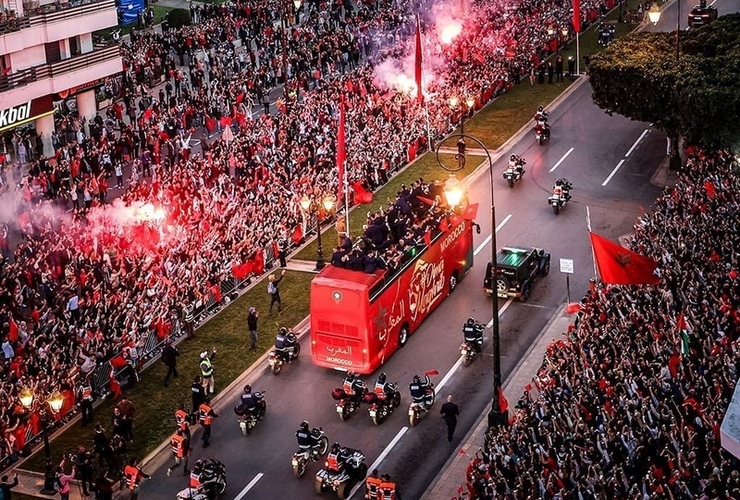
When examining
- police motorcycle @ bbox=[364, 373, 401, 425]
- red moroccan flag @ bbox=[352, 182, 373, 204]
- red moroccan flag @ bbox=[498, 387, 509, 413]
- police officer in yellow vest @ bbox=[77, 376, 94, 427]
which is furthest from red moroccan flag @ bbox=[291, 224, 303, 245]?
red moroccan flag @ bbox=[498, 387, 509, 413]

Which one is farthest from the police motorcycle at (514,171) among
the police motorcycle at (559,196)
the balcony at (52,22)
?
the balcony at (52,22)

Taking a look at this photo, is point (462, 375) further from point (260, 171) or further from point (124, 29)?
point (124, 29)

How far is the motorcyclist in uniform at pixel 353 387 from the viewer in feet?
125

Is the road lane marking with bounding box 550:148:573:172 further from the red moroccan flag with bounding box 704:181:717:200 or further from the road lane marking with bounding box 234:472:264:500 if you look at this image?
the road lane marking with bounding box 234:472:264:500

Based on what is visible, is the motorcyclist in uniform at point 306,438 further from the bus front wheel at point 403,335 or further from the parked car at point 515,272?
the parked car at point 515,272

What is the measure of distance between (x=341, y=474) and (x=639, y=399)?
8188mm

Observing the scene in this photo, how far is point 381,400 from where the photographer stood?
37812mm

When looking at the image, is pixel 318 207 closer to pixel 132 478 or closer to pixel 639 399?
pixel 132 478

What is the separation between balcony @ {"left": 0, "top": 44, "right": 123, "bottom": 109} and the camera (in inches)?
2459

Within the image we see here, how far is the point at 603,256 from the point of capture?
36.8 metres

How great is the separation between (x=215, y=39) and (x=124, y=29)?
10.4 metres

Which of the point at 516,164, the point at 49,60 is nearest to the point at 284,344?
the point at 516,164

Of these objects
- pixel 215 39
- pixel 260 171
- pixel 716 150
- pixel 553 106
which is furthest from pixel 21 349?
pixel 215 39

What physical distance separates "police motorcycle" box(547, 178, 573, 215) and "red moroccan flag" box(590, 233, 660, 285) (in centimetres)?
1791
